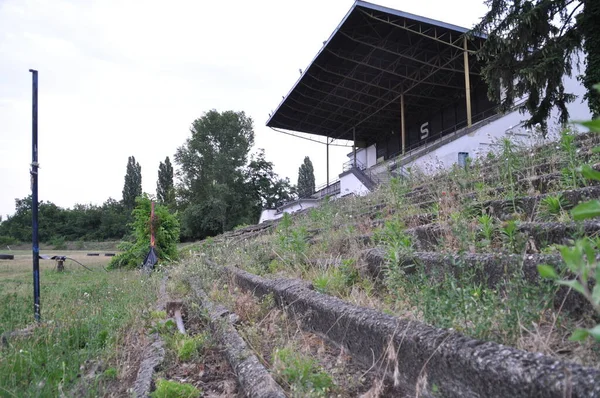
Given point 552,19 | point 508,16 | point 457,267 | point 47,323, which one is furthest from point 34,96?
point 552,19

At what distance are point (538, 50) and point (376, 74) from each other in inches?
533

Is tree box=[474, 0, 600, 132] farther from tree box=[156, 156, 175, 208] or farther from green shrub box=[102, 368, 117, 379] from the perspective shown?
tree box=[156, 156, 175, 208]

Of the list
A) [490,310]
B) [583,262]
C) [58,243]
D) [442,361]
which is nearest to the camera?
[583,262]

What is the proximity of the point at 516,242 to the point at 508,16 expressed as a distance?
13.0 m

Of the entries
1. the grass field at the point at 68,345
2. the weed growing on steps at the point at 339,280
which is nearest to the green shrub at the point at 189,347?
the grass field at the point at 68,345

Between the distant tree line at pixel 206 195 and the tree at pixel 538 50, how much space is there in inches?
1280

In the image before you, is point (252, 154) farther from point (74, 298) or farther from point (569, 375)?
point (569, 375)

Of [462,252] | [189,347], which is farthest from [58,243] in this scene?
[462,252]

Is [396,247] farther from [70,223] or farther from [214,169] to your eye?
[70,223]

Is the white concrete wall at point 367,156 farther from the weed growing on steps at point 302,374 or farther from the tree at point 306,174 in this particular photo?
the weed growing on steps at point 302,374

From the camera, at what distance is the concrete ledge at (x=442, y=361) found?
3.43 ft

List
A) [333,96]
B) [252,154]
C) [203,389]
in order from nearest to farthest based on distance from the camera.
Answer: [203,389], [333,96], [252,154]

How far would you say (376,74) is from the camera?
81.5ft

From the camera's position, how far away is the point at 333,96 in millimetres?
27828
